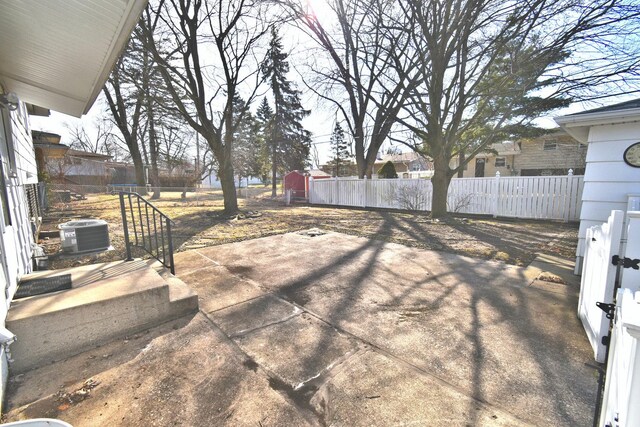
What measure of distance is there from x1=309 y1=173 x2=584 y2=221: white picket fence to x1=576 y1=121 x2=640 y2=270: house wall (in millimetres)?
5175

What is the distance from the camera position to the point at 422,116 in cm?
868

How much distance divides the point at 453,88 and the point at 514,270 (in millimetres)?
6579

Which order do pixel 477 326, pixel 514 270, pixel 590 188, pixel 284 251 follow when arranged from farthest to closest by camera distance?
pixel 284 251
pixel 514 270
pixel 590 188
pixel 477 326

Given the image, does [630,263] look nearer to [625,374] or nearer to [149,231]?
[625,374]

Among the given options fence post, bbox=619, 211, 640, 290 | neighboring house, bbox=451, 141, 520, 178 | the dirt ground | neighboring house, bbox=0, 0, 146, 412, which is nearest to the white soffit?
neighboring house, bbox=0, 0, 146, 412

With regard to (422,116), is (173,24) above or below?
above

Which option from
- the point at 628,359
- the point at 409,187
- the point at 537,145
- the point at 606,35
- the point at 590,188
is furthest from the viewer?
the point at 537,145

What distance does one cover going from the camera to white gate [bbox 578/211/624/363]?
6.47ft

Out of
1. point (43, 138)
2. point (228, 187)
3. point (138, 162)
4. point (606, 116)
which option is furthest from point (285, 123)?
point (606, 116)

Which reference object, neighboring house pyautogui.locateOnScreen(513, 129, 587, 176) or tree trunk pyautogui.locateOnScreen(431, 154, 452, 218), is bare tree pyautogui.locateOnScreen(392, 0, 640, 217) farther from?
neighboring house pyautogui.locateOnScreen(513, 129, 587, 176)

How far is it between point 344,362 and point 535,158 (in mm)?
24648

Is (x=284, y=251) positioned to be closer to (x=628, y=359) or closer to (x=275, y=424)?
(x=275, y=424)

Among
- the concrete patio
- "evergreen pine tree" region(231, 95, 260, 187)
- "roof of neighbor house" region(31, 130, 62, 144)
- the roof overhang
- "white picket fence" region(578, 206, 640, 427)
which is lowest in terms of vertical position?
the concrete patio

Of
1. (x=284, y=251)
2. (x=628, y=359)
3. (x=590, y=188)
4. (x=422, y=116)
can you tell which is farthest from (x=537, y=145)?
(x=628, y=359)
